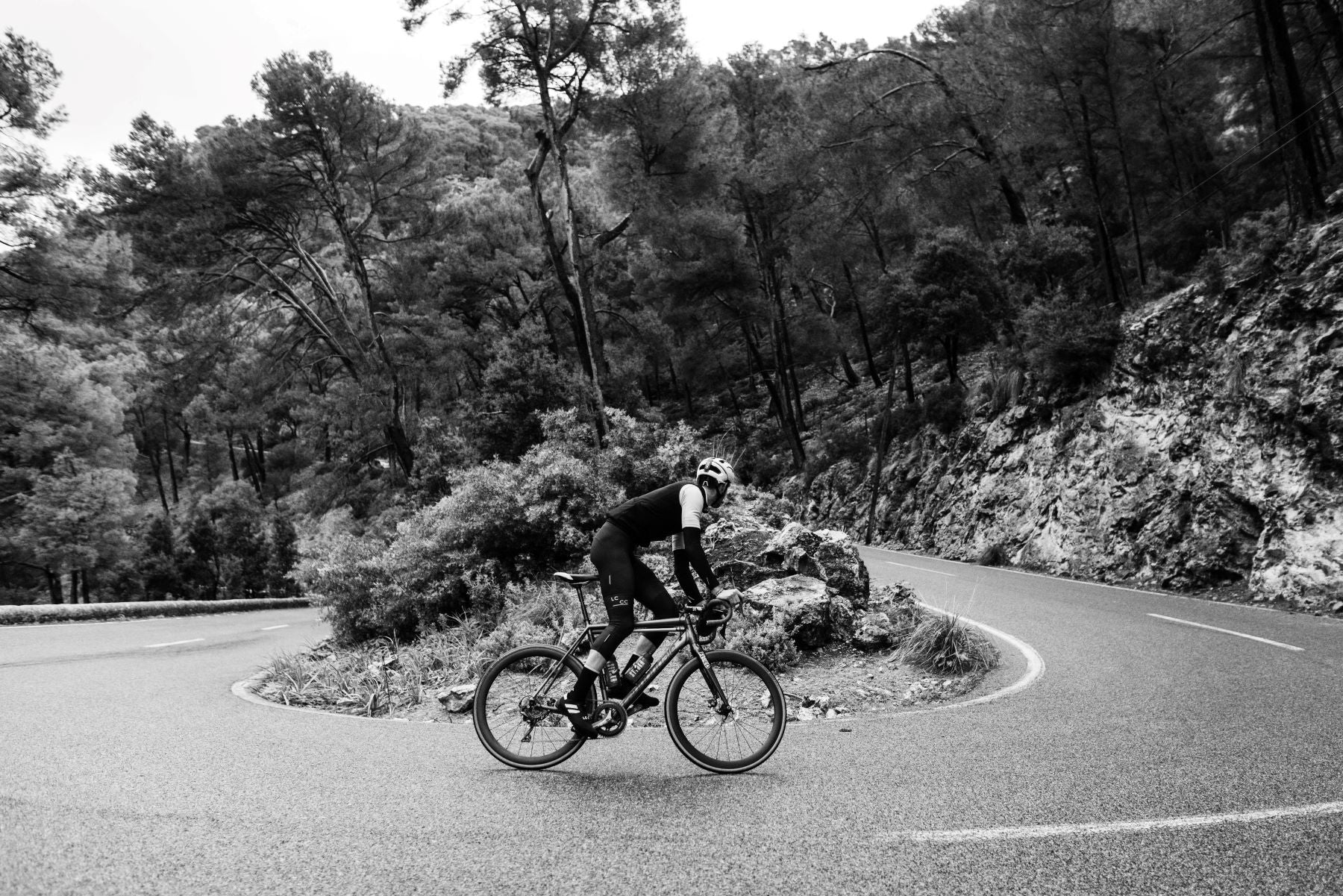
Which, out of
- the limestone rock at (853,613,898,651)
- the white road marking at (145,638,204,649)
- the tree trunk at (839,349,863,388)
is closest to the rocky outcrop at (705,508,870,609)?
the limestone rock at (853,613,898,651)

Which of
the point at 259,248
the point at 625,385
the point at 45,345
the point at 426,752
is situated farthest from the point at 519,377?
the point at 45,345

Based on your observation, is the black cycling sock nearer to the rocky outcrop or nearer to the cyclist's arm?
the cyclist's arm

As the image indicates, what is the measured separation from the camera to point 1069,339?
18.5 m

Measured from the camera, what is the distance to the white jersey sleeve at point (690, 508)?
4.78 meters

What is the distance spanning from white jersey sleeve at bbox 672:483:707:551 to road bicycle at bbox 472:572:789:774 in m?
0.45

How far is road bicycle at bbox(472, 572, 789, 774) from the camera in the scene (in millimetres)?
4730

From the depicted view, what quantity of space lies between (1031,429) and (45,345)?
116 ft

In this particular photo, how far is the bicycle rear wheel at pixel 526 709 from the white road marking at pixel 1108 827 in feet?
7.51

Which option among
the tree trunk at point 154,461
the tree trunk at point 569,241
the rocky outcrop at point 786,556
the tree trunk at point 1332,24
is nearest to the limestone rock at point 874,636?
the rocky outcrop at point 786,556

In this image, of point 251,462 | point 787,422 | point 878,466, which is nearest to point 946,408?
point 878,466

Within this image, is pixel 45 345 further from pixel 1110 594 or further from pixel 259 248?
pixel 1110 594

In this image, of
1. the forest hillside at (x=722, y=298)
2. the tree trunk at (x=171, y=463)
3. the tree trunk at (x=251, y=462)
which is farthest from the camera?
the tree trunk at (x=171, y=463)

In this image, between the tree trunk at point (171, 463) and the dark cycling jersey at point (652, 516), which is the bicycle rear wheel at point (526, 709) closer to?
the dark cycling jersey at point (652, 516)

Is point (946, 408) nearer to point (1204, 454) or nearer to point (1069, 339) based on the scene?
point (1069, 339)
